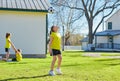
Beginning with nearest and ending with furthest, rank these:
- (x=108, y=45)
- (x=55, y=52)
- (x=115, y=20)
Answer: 1. (x=55, y=52)
2. (x=108, y=45)
3. (x=115, y=20)

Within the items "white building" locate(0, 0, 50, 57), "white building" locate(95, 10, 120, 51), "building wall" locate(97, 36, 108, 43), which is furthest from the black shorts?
"building wall" locate(97, 36, 108, 43)

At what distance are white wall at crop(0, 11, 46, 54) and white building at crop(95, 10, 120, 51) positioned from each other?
36221mm

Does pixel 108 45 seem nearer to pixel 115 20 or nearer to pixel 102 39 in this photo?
pixel 102 39

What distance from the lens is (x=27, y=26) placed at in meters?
23.6

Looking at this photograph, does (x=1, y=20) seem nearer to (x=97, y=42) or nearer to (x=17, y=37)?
(x=17, y=37)

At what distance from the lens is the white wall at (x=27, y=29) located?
23.4m

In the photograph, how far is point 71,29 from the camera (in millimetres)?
84250

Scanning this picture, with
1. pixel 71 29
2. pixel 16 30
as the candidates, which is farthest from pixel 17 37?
pixel 71 29

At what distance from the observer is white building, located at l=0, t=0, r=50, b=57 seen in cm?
2331

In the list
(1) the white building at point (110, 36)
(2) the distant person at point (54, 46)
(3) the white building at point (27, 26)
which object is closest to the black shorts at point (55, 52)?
(2) the distant person at point (54, 46)

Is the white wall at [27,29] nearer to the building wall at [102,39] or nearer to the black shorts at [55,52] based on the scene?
the black shorts at [55,52]

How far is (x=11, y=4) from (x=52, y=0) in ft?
91.7

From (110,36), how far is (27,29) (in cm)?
3985

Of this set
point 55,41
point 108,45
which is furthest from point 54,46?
point 108,45
